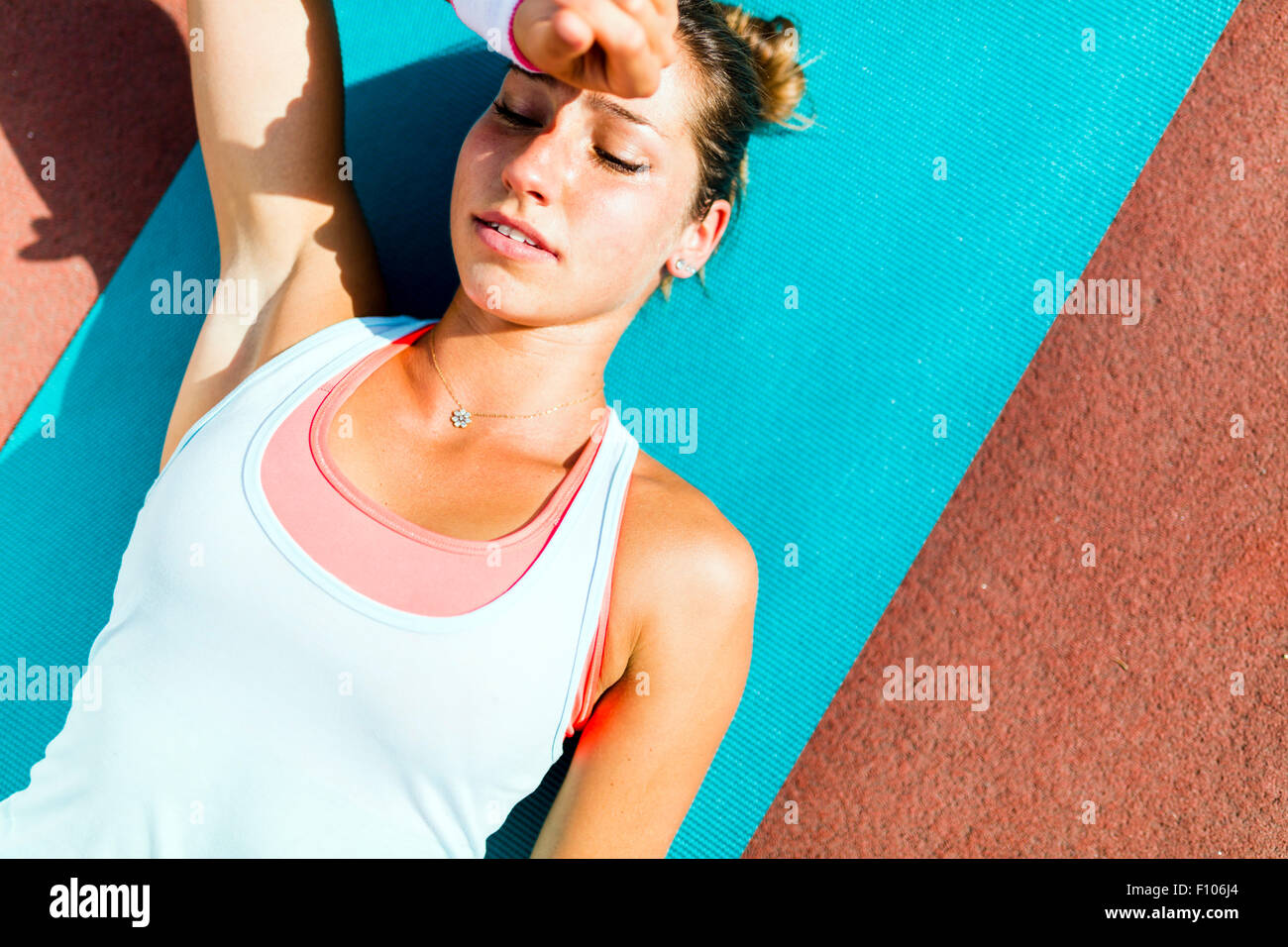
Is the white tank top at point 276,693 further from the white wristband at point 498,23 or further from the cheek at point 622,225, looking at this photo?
the white wristband at point 498,23

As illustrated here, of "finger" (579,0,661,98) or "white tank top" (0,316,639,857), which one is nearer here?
"finger" (579,0,661,98)

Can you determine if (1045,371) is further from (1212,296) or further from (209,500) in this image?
(209,500)

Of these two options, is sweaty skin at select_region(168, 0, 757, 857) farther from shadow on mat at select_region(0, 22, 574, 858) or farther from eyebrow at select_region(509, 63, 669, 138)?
shadow on mat at select_region(0, 22, 574, 858)

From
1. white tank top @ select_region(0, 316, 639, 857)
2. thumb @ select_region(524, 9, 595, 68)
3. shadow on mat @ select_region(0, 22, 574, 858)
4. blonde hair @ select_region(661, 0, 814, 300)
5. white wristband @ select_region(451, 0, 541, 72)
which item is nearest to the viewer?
thumb @ select_region(524, 9, 595, 68)

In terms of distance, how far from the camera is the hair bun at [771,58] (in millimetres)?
1607

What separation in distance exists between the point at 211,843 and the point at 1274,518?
2.36 metres

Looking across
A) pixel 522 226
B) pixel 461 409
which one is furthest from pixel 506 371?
pixel 522 226

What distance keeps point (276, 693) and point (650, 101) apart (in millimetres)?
1053

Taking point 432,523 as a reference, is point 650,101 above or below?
above

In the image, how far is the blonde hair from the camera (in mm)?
1447

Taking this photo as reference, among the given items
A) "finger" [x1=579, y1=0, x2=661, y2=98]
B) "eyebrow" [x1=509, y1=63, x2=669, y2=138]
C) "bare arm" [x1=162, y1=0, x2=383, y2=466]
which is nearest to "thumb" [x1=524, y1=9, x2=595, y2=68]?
"finger" [x1=579, y1=0, x2=661, y2=98]

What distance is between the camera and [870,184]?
6.40 feet

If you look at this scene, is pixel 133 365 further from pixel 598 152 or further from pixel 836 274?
pixel 836 274

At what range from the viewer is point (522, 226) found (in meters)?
1.38
